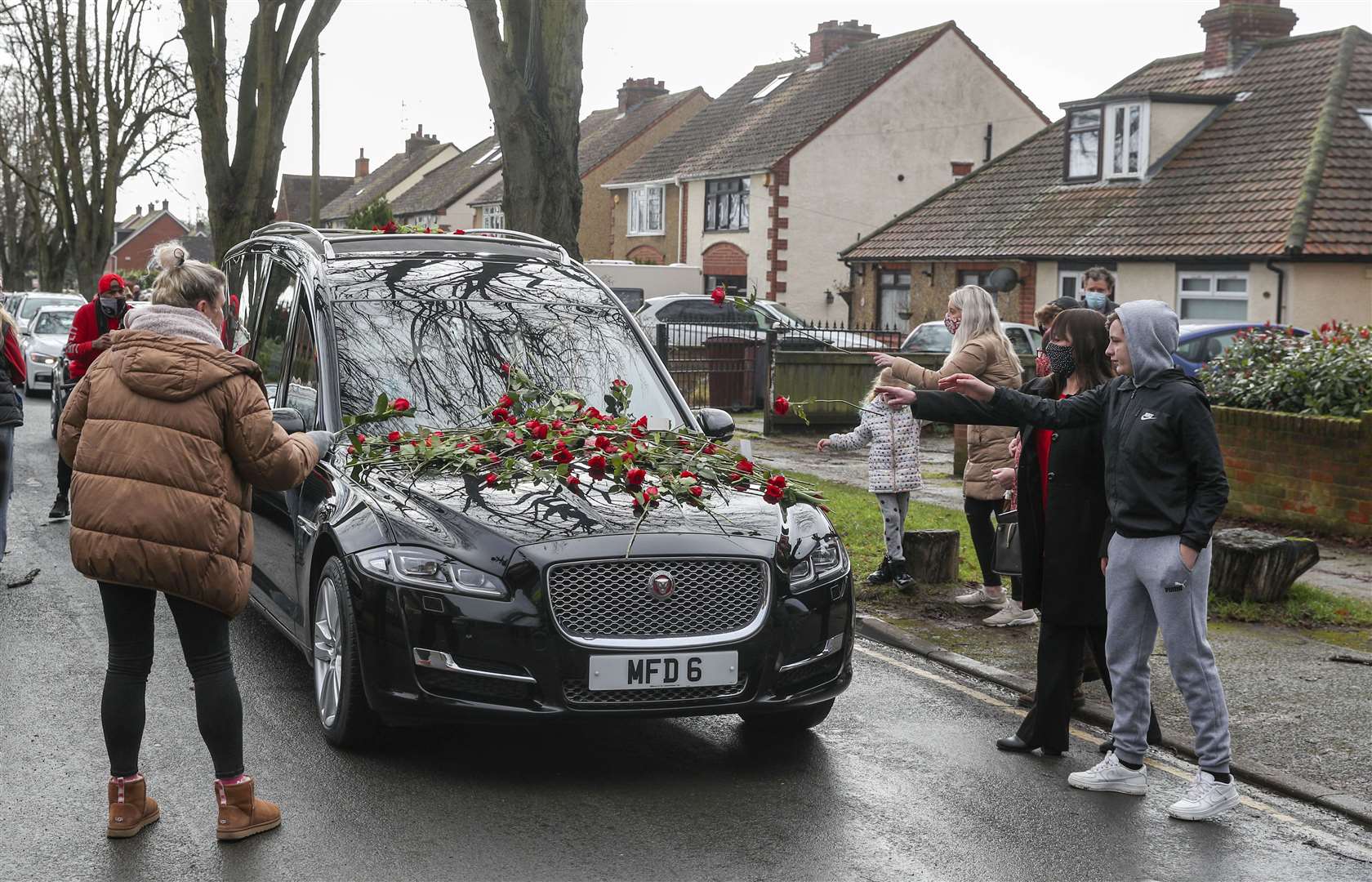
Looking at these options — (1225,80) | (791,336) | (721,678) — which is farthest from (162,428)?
(1225,80)

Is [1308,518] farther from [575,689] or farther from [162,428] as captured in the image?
[162,428]

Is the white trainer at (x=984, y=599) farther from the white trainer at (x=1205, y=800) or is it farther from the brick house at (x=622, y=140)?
the brick house at (x=622, y=140)

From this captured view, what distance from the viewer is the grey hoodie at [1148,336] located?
592 cm

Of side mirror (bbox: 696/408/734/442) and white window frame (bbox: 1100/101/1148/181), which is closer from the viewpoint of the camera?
side mirror (bbox: 696/408/734/442)

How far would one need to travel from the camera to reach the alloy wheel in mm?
6223

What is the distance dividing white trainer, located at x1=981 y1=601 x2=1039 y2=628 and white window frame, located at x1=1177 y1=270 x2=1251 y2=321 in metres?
20.5

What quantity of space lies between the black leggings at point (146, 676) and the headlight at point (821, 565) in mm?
2161

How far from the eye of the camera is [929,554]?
413 inches

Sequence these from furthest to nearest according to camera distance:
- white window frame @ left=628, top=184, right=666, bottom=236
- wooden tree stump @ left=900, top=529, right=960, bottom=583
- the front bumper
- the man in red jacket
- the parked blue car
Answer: white window frame @ left=628, top=184, right=666, bottom=236 → the parked blue car → the man in red jacket → wooden tree stump @ left=900, top=529, right=960, bottom=583 → the front bumper

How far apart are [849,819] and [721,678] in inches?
27.6

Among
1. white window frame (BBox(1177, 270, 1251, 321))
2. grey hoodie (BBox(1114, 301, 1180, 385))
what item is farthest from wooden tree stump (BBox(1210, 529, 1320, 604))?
white window frame (BBox(1177, 270, 1251, 321))

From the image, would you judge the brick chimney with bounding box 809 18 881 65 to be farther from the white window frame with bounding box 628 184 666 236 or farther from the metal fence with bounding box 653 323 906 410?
the metal fence with bounding box 653 323 906 410

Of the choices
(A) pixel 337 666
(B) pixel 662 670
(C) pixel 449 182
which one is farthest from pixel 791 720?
(C) pixel 449 182

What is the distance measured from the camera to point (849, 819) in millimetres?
5629
